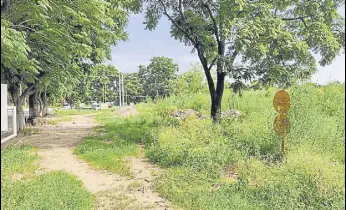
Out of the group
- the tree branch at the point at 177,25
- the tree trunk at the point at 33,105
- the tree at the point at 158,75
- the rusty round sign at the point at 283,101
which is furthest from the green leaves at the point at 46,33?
the tree at the point at 158,75

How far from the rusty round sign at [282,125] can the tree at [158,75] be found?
57.0m

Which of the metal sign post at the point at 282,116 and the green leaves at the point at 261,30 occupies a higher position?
the green leaves at the point at 261,30

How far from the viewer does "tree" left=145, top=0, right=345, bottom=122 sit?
39.4 ft

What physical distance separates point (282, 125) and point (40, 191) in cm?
528

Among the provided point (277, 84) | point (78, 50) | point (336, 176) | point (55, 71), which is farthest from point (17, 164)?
point (277, 84)

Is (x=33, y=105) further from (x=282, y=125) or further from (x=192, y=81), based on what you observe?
(x=282, y=125)

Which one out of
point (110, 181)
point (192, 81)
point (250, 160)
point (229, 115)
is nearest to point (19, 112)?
point (229, 115)

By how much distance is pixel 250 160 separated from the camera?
7.68 m

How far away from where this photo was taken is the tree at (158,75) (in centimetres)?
6831

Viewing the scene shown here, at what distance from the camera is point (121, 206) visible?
600 centimetres

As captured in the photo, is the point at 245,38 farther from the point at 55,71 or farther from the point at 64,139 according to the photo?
the point at 64,139

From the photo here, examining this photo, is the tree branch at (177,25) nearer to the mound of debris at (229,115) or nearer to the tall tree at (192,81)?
the mound of debris at (229,115)

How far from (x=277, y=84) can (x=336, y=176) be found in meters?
8.29

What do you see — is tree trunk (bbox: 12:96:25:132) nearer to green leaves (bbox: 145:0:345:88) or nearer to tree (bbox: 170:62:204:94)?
green leaves (bbox: 145:0:345:88)
